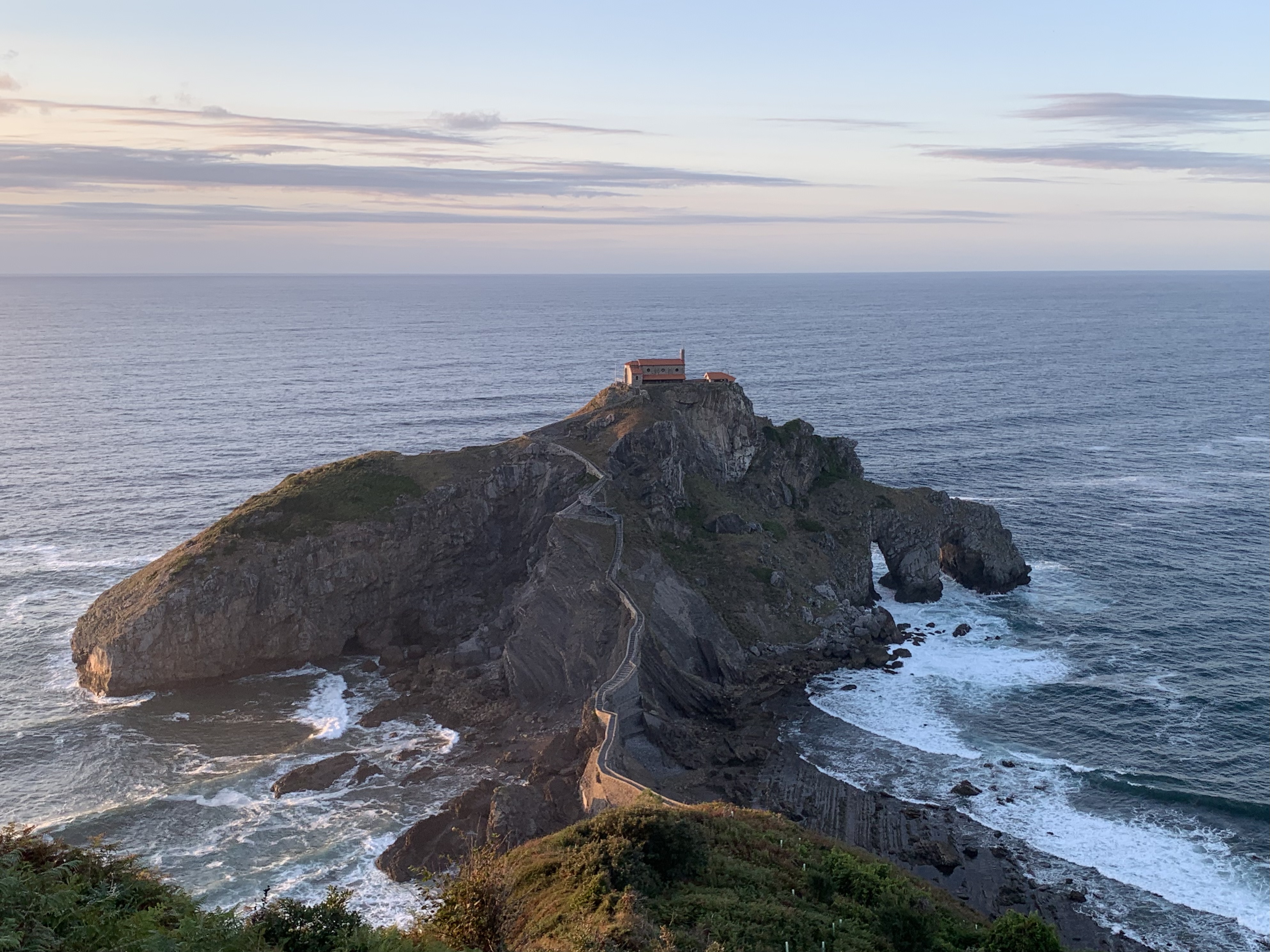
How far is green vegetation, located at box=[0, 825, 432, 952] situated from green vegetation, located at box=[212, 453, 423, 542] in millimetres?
50187

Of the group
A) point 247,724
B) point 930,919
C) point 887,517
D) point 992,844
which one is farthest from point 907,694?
point 247,724

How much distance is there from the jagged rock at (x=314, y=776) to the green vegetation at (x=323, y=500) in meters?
23.5

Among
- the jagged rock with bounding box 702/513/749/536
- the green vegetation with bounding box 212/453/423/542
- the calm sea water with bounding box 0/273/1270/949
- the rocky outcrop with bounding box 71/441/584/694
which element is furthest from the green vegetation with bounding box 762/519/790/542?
the green vegetation with bounding box 212/453/423/542

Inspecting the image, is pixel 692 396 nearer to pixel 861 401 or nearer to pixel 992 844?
pixel 992 844

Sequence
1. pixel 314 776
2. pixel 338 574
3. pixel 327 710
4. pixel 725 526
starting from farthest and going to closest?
1. pixel 725 526
2. pixel 338 574
3. pixel 327 710
4. pixel 314 776

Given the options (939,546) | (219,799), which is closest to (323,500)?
(219,799)

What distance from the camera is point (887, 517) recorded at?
3612 inches

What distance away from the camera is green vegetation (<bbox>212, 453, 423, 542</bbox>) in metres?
78.9

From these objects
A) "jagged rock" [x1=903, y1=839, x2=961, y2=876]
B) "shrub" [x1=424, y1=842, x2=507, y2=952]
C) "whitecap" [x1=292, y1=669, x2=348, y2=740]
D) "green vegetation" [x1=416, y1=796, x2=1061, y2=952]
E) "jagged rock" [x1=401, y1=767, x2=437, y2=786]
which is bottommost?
"jagged rock" [x1=903, y1=839, x2=961, y2=876]

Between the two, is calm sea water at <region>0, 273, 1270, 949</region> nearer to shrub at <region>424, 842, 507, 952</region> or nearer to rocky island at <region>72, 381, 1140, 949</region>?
rocky island at <region>72, 381, 1140, 949</region>

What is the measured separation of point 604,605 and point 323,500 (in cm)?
2639

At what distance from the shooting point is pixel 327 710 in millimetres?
67812

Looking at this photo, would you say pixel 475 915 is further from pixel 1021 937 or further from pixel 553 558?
pixel 553 558

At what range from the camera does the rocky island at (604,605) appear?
5641cm
